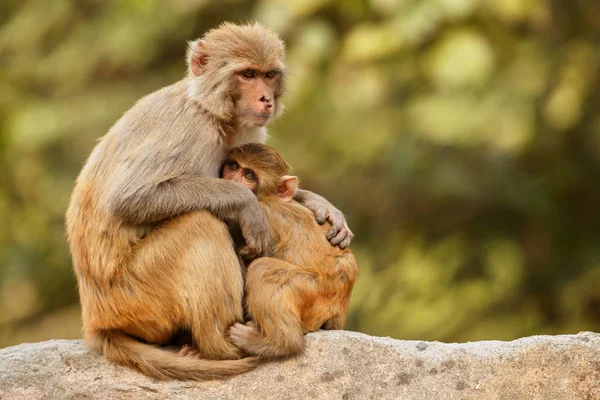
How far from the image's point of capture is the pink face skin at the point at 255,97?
7766mm

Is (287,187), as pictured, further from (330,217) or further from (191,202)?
(191,202)

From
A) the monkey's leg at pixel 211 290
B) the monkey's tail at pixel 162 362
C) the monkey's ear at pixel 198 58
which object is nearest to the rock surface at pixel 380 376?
the monkey's tail at pixel 162 362

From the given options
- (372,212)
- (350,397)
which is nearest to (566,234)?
(372,212)

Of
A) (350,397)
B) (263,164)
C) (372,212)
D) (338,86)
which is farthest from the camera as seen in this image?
(372,212)

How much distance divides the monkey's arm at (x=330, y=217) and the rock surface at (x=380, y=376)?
0.80 m

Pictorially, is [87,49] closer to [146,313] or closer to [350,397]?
[146,313]

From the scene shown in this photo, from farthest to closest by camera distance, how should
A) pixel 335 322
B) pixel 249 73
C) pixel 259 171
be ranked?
pixel 249 73 → pixel 259 171 → pixel 335 322

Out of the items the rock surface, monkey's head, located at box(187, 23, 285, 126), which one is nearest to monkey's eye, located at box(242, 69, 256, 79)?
monkey's head, located at box(187, 23, 285, 126)

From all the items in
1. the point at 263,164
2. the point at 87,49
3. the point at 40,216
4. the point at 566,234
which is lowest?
the point at 263,164

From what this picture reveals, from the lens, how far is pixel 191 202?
7.21 metres

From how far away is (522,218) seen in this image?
576 inches

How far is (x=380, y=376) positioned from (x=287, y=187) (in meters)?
1.76

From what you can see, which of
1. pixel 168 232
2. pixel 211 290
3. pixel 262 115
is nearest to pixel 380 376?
pixel 211 290

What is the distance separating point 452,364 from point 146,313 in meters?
2.26
